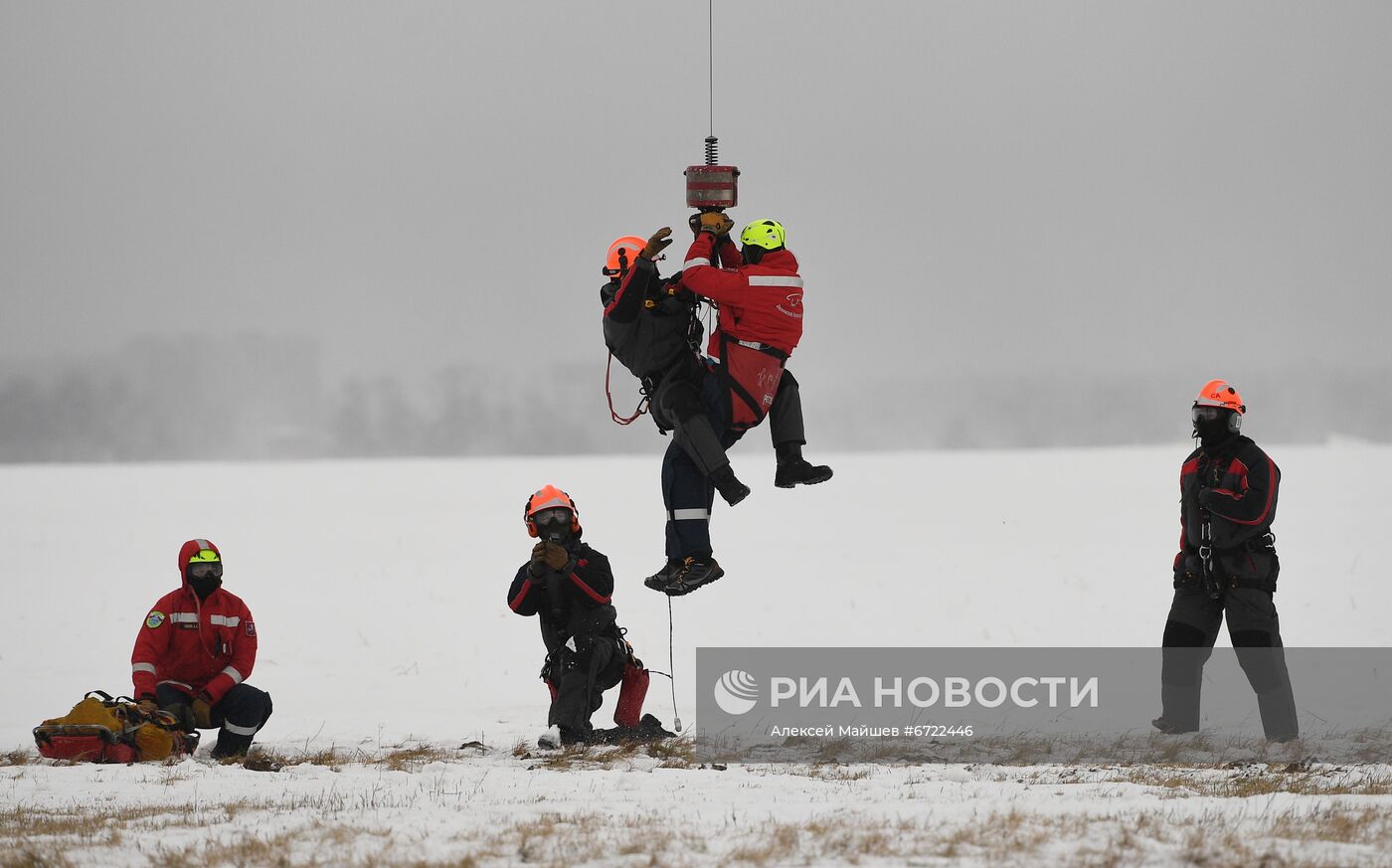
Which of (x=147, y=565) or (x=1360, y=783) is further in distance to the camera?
(x=147, y=565)

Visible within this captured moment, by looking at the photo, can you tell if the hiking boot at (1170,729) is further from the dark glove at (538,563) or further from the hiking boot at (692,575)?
the dark glove at (538,563)

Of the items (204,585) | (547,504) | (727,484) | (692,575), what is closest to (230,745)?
(204,585)

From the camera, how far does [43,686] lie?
1473cm

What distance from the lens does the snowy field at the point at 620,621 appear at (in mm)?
5965

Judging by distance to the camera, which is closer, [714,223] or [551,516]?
[714,223]

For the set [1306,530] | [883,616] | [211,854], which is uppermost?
[1306,530]

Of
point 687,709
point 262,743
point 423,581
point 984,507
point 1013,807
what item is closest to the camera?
point 1013,807

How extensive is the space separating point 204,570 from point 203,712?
94 centimetres

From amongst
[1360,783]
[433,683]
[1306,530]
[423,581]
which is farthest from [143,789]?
[1306,530]

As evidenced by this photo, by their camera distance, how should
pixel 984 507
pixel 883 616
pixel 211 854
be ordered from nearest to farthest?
pixel 211 854 → pixel 883 616 → pixel 984 507

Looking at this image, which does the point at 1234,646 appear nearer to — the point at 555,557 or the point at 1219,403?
the point at 1219,403

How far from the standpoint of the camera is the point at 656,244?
8.42 m

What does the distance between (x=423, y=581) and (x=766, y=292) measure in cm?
1203

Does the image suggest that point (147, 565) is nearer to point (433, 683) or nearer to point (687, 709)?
point (433, 683)
